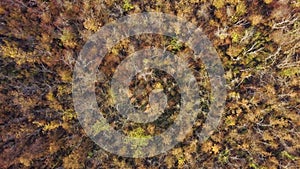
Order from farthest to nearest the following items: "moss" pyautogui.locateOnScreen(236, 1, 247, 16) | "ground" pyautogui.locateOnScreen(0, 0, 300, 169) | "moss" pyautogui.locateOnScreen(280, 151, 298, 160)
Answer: "moss" pyautogui.locateOnScreen(280, 151, 298, 160) → "moss" pyautogui.locateOnScreen(236, 1, 247, 16) → "ground" pyautogui.locateOnScreen(0, 0, 300, 169)

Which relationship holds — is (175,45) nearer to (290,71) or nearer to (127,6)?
(127,6)

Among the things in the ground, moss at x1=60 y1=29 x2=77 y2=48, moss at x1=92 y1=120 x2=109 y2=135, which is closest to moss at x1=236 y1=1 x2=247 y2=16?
the ground

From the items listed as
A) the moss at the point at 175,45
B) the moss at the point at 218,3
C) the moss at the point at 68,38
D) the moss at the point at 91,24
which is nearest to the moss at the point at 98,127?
the moss at the point at 68,38

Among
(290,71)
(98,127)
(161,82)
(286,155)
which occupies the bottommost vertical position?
(286,155)

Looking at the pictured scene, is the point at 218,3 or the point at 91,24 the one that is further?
the point at 218,3

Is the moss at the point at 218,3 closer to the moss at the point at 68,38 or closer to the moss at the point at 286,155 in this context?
the moss at the point at 68,38


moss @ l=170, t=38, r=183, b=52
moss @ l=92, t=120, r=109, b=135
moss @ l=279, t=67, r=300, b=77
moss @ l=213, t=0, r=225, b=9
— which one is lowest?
moss @ l=92, t=120, r=109, b=135

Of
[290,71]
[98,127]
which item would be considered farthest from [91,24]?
[290,71]

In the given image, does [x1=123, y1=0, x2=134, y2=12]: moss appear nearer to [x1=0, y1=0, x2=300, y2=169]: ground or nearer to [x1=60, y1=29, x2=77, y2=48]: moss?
[x1=0, y1=0, x2=300, y2=169]: ground

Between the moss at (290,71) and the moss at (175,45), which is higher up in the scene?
the moss at (175,45)

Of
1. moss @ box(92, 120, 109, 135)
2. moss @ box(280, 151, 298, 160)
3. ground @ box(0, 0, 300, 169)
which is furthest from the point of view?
moss @ box(280, 151, 298, 160)

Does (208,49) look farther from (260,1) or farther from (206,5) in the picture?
(260,1)

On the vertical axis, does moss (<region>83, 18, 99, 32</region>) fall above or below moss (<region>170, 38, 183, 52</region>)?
above
